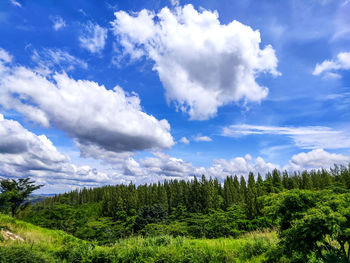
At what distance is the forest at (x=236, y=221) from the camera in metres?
4.61

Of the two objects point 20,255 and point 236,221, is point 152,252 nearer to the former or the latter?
point 20,255

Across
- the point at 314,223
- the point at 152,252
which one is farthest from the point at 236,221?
the point at 314,223

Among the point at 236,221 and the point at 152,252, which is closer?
the point at 152,252

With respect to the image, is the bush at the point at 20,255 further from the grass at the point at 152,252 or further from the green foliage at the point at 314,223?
the green foliage at the point at 314,223

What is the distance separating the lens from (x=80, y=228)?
25766 millimetres

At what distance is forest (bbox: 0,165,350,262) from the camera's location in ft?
15.1

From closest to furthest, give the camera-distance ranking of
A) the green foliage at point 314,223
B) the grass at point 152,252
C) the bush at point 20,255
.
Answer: the green foliage at point 314,223 → the bush at point 20,255 → the grass at point 152,252

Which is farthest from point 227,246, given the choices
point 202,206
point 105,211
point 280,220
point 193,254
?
point 105,211

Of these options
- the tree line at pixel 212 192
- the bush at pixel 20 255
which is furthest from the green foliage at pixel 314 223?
the tree line at pixel 212 192

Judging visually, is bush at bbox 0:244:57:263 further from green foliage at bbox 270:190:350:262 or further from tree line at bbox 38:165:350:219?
tree line at bbox 38:165:350:219

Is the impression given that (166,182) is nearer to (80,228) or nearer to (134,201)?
(134,201)

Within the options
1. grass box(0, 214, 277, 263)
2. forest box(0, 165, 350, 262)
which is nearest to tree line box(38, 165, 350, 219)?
forest box(0, 165, 350, 262)

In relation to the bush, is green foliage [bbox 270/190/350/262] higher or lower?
higher

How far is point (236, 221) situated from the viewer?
86.4 ft
